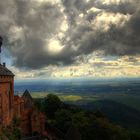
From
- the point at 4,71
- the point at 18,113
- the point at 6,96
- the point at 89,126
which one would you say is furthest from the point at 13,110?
the point at 89,126

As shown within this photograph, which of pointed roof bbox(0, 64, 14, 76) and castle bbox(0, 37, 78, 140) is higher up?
pointed roof bbox(0, 64, 14, 76)

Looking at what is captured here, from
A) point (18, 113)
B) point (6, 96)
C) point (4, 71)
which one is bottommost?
point (18, 113)

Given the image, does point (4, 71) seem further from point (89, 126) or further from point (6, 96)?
point (89, 126)

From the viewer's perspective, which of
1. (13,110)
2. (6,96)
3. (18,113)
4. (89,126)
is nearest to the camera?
(6,96)

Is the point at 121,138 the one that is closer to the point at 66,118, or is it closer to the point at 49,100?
the point at 66,118

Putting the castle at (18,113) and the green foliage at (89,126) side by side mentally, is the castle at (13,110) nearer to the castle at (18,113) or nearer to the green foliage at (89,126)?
the castle at (18,113)

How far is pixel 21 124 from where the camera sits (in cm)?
6894

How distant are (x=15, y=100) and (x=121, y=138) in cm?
3225

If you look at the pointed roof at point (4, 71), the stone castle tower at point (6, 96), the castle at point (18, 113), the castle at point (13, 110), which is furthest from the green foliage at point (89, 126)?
the pointed roof at point (4, 71)

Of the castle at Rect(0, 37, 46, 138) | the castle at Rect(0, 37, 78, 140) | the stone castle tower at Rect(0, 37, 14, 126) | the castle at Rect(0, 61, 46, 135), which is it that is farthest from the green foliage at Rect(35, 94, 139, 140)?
the stone castle tower at Rect(0, 37, 14, 126)

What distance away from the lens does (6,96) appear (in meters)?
61.5

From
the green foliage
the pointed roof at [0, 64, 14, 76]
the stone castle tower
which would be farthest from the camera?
the green foliage

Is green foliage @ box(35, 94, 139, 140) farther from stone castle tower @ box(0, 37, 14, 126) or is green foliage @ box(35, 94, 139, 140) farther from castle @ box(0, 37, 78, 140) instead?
stone castle tower @ box(0, 37, 14, 126)

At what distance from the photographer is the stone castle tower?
58.5 m
